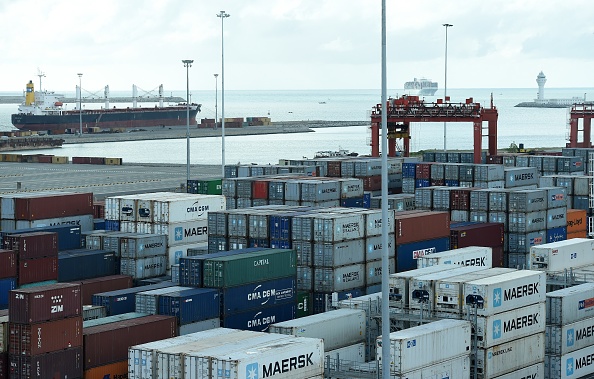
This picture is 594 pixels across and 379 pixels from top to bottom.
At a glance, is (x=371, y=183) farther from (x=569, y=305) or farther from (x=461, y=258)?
(x=569, y=305)

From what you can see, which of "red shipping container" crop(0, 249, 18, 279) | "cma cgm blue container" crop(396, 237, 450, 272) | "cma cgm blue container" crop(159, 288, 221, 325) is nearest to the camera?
"cma cgm blue container" crop(159, 288, 221, 325)

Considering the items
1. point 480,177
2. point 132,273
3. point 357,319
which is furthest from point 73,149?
point 357,319

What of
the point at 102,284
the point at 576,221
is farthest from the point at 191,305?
the point at 576,221

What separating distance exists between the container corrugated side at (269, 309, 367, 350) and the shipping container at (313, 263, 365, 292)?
5.61 meters

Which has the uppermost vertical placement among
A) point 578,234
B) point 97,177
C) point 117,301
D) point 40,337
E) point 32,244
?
point 97,177

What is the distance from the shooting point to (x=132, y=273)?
49.3 metres

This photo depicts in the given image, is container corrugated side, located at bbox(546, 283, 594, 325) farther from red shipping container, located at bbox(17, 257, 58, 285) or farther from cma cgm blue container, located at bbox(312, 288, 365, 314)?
red shipping container, located at bbox(17, 257, 58, 285)

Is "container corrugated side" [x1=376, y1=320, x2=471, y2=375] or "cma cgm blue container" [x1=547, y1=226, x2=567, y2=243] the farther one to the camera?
"cma cgm blue container" [x1=547, y1=226, x2=567, y2=243]

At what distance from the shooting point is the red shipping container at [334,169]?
7581 centimetres

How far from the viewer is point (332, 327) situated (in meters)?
37.2

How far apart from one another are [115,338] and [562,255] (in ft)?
73.1

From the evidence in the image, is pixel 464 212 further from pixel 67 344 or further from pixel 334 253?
pixel 67 344

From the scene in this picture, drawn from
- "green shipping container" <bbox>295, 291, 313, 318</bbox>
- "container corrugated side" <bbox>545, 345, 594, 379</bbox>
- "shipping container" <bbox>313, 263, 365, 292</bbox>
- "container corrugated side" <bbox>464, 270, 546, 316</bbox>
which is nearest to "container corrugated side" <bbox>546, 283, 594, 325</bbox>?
"container corrugated side" <bbox>545, 345, 594, 379</bbox>

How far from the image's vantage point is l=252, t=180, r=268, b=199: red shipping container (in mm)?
57206
